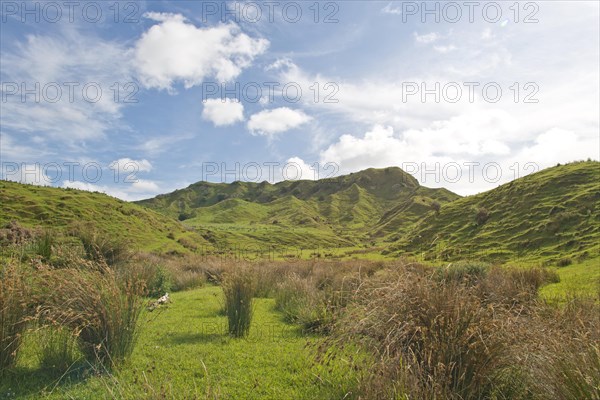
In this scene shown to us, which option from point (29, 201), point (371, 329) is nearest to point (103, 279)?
point (371, 329)

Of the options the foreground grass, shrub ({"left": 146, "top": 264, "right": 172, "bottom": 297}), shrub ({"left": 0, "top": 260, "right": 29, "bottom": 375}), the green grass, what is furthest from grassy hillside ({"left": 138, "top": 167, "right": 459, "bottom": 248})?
shrub ({"left": 0, "top": 260, "right": 29, "bottom": 375})

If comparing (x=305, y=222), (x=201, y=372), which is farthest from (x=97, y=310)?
(x=305, y=222)

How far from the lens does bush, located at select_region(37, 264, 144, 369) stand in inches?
257

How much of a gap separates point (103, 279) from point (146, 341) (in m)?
2.77

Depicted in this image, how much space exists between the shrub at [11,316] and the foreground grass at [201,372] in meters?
0.33

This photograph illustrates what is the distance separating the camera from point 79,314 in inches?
245

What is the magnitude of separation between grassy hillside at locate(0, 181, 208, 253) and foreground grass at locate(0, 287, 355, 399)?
1105 inches

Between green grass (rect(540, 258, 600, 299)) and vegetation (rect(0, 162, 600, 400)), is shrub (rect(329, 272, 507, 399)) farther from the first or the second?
green grass (rect(540, 258, 600, 299))

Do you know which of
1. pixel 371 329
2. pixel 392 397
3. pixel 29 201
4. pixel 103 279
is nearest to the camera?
pixel 392 397

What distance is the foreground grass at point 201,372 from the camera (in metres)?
5.67

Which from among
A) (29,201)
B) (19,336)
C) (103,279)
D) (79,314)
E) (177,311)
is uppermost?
(29,201)

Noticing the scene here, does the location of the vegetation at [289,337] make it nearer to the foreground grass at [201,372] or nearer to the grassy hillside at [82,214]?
the foreground grass at [201,372]

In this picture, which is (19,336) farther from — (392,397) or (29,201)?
(29,201)

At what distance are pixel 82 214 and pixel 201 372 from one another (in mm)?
A: 42027
